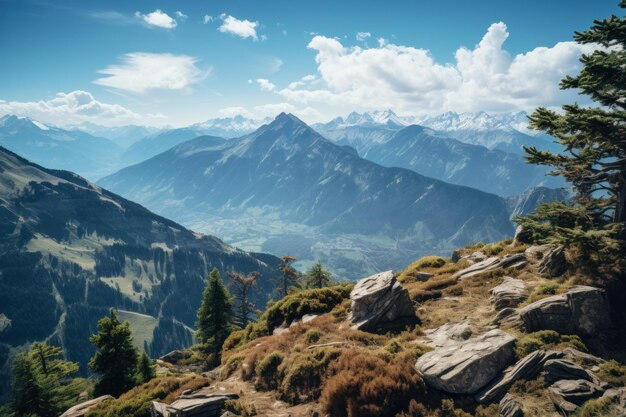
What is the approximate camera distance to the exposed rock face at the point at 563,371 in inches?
537

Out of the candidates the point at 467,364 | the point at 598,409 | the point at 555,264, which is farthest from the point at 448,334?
the point at 555,264

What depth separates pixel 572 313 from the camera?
1722cm

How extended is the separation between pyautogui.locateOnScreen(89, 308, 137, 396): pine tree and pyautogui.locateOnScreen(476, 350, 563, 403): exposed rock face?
3714cm

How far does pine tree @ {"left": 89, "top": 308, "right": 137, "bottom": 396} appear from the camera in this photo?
3719 cm

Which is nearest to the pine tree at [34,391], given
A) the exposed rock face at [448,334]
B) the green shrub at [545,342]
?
the exposed rock face at [448,334]

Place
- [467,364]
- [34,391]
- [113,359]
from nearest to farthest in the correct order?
[467,364]
[34,391]
[113,359]

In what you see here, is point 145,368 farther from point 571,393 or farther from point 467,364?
point 571,393

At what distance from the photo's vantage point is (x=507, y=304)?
20797 mm

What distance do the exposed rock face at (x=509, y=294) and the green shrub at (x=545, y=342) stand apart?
400cm

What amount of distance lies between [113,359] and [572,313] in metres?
41.9

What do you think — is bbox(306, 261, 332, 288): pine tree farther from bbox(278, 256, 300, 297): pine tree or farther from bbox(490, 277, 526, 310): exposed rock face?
bbox(490, 277, 526, 310): exposed rock face

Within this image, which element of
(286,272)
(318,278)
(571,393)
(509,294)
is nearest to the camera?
(571,393)

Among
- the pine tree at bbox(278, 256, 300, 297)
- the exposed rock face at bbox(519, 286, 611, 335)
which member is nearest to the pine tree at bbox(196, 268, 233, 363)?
the pine tree at bbox(278, 256, 300, 297)

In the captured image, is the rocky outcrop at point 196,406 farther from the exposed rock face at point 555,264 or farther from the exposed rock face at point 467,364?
the exposed rock face at point 555,264
